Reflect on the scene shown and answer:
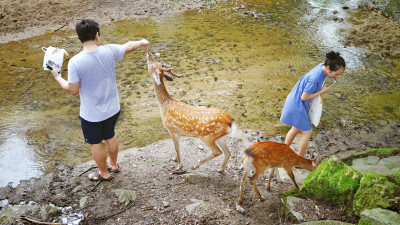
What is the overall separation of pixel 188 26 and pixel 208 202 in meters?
6.57

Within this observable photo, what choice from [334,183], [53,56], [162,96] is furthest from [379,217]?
[53,56]

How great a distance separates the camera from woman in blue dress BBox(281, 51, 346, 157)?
3.69 meters

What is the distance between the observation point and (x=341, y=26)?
9609 mm

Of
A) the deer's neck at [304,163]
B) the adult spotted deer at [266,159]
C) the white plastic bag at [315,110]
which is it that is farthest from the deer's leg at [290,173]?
the white plastic bag at [315,110]

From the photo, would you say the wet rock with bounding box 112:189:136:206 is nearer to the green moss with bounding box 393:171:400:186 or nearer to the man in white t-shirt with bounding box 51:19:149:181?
the man in white t-shirt with bounding box 51:19:149:181

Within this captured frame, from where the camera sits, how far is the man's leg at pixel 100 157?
3725mm

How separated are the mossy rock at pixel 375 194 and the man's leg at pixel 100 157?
2797 mm

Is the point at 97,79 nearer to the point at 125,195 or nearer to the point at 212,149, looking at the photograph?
the point at 125,195

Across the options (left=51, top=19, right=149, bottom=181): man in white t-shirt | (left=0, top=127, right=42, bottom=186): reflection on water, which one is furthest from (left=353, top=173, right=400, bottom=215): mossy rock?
(left=0, top=127, right=42, bottom=186): reflection on water

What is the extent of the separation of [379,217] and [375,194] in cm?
37

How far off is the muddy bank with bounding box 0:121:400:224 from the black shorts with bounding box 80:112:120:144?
69 centimetres

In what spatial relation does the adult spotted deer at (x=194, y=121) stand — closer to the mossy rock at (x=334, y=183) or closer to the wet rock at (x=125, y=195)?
the wet rock at (x=125, y=195)

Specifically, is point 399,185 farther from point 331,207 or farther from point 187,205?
point 187,205

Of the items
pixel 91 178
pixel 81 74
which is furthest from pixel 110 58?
pixel 91 178
